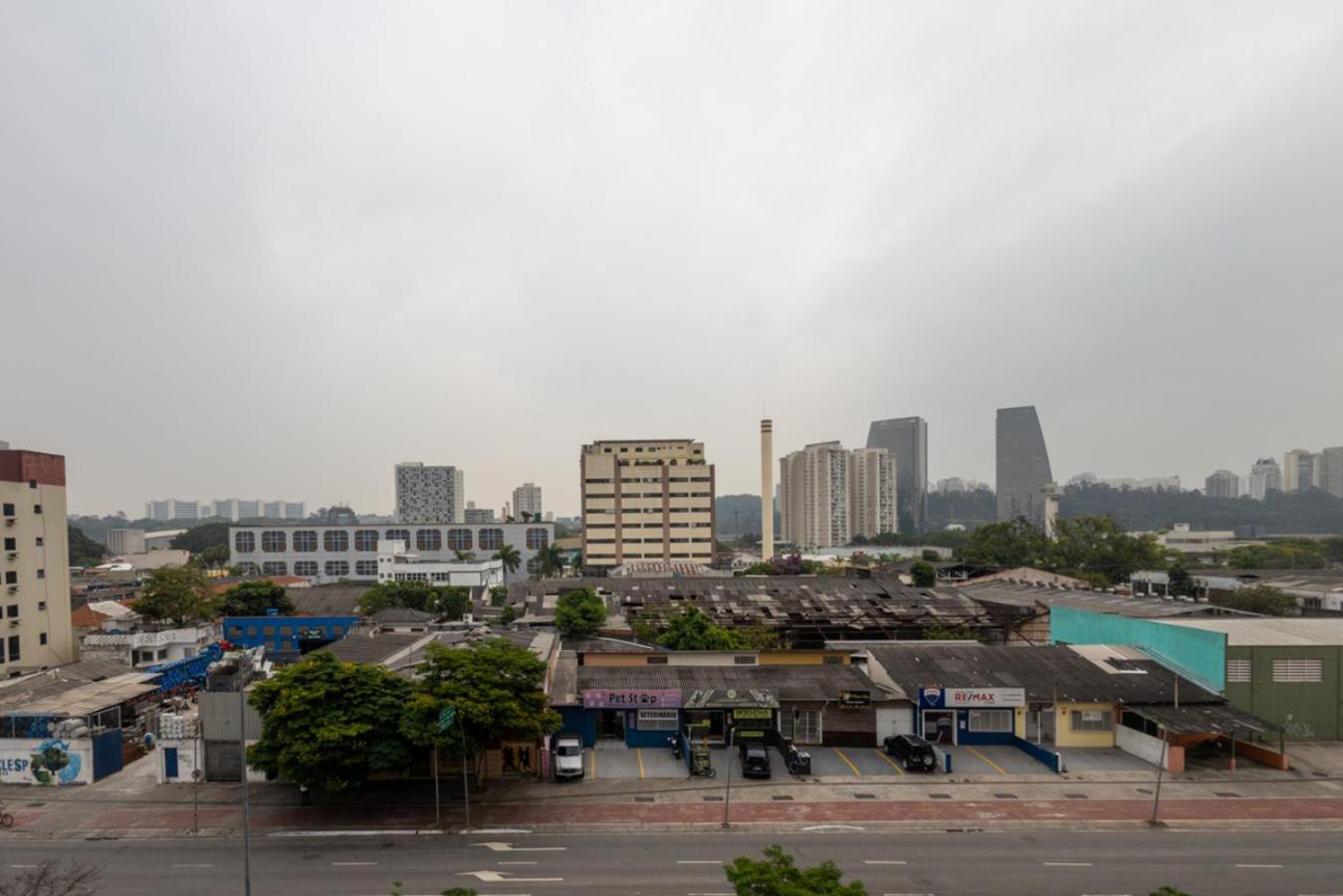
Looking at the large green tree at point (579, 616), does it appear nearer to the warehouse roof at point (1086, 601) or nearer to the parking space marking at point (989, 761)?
the parking space marking at point (989, 761)

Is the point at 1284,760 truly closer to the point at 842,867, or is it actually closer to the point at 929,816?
the point at 929,816

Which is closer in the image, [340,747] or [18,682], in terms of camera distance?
[340,747]

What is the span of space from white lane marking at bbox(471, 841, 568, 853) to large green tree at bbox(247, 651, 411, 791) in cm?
465

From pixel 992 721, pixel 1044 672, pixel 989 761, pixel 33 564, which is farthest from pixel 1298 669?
pixel 33 564

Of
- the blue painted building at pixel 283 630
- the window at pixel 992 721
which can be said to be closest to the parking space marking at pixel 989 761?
the window at pixel 992 721

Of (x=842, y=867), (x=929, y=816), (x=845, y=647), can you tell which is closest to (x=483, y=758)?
(x=842, y=867)

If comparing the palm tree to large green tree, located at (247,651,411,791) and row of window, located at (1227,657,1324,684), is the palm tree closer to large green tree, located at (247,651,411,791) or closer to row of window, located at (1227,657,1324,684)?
large green tree, located at (247,651,411,791)

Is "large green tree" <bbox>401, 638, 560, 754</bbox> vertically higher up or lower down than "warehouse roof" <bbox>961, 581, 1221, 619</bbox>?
higher up

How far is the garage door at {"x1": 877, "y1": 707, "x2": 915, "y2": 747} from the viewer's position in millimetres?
34562

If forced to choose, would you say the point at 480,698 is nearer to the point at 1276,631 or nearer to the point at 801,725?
the point at 801,725

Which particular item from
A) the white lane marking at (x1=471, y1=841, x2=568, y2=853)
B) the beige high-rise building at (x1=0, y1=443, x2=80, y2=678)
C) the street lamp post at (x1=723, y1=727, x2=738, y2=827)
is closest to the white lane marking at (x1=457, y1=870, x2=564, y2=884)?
the white lane marking at (x1=471, y1=841, x2=568, y2=853)

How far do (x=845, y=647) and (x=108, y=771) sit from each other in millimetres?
37013

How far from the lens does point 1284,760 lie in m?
31.1

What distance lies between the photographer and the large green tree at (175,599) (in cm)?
6650
